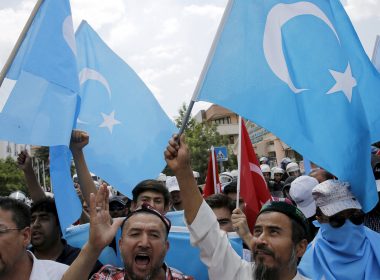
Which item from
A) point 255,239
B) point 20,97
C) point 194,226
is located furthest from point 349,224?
point 20,97

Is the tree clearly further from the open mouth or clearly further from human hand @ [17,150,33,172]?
the open mouth

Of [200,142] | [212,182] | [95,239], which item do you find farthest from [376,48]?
[200,142]

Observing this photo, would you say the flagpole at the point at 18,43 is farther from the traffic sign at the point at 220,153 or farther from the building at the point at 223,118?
the building at the point at 223,118

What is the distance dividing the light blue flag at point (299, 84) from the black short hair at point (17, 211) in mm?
1272

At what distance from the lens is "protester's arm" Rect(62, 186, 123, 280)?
98.2 inches

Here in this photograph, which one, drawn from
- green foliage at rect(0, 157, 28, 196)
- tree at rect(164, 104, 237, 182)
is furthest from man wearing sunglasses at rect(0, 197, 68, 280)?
green foliage at rect(0, 157, 28, 196)

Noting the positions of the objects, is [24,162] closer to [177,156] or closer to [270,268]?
[177,156]

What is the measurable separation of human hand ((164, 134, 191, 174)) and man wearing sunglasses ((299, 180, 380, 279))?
3.61 feet

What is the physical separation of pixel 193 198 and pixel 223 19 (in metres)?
1.28

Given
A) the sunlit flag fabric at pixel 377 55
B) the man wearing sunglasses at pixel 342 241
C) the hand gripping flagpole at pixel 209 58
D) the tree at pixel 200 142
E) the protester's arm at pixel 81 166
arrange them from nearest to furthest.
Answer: the hand gripping flagpole at pixel 209 58
the man wearing sunglasses at pixel 342 241
the protester's arm at pixel 81 166
the sunlit flag fabric at pixel 377 55
the tree at pixel 200 142

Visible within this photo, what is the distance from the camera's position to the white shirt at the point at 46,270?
2631mm

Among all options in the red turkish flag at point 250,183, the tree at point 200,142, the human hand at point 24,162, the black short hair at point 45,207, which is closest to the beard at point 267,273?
the red turkish flag at point 250,183

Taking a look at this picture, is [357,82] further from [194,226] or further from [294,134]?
[194,226]

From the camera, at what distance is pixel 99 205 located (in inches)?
105
